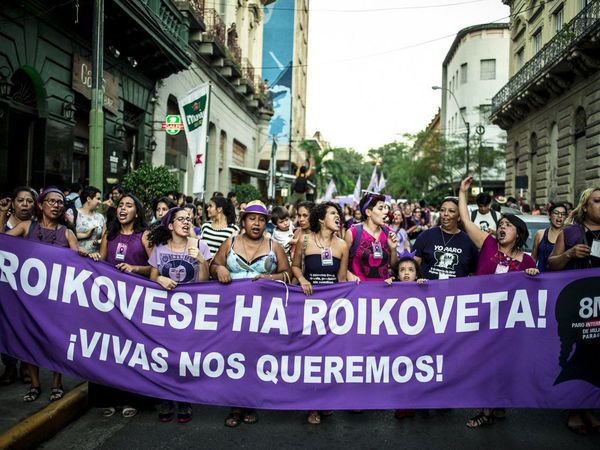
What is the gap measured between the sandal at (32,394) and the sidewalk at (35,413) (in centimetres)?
3

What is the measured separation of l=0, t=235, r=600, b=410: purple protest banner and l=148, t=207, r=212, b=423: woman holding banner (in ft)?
0.72

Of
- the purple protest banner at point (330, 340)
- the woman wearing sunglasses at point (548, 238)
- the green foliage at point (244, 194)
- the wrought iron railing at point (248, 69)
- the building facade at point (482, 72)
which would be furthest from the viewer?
the building facade at point (482, 72)

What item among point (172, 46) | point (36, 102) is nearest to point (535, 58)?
point (172, 46)

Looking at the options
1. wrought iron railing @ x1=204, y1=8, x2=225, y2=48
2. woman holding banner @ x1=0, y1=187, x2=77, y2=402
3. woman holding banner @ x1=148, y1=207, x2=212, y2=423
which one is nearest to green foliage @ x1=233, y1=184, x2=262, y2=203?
wrought iron railing @ x1=204, y1=8, x2=225, y2=48

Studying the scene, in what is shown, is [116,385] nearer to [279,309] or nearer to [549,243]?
[279,309]

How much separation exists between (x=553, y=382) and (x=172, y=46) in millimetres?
15862

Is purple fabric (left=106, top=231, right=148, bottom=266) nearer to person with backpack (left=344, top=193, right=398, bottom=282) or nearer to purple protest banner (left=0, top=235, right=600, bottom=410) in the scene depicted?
purple protest banner (left=0, top=235, right=600, bottom=410)

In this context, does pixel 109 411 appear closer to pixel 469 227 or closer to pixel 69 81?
pixel 469 227

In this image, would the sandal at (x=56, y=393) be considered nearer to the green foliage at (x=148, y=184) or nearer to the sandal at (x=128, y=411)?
the sandal at (x=128, y=411)

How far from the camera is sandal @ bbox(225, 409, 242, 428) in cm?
493

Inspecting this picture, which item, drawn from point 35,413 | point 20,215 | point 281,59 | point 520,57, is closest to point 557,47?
point 520,57

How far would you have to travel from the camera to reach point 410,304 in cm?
504

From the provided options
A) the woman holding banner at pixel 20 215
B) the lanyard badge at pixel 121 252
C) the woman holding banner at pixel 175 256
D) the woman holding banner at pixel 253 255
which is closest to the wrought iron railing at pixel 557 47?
the woman holding banner at pixel 253 255

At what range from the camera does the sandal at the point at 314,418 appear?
5.04m
